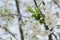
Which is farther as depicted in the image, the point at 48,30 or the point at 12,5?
the point at 12,5

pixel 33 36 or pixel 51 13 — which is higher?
pixel 51 13

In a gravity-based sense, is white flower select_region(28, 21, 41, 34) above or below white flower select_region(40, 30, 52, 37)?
above

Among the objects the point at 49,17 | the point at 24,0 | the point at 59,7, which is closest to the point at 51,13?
the point at 49,17

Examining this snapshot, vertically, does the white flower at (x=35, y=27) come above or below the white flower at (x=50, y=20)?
below

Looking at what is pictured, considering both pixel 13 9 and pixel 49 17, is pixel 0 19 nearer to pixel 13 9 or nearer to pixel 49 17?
pixel 13 9

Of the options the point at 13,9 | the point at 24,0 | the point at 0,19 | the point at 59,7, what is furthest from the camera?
the point at 24,0

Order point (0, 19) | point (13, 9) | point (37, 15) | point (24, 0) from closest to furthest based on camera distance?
point (37, 15) < point (0, 19) < point (13, 9) < point (24, 0)

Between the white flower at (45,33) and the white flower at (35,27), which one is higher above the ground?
the white flower at (35,27)

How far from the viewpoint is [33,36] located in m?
1.26

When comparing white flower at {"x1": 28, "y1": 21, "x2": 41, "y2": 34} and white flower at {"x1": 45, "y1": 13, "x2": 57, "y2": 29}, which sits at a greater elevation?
white flower at {"x1": 45, "y1": 13, "x2": 57, "y2": 29}

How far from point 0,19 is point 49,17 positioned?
1616 mm

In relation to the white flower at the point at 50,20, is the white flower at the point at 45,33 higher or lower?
lower

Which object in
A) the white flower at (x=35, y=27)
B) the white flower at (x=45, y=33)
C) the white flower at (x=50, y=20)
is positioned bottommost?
the white flower at (x=45, y=33)

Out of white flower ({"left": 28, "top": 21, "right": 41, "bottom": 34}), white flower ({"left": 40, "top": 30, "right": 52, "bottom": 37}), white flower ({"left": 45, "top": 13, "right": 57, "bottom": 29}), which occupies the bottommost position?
white flower ({"left": 40, "top": 30, "right": 52, "bottom": 37})
